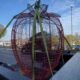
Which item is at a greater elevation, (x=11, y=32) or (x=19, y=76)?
(x=11, y=32)

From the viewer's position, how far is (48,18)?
5.09 meters

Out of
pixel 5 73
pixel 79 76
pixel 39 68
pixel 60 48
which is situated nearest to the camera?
pixel 79 76

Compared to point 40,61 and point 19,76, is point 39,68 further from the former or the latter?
point 19,76

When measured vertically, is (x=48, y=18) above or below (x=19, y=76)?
above

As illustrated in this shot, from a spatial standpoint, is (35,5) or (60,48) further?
(60,48)

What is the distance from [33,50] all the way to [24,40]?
0.72 metres

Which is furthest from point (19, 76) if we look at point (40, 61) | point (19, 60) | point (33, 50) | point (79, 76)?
point (79, 76)

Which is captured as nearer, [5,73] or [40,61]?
[40,61]

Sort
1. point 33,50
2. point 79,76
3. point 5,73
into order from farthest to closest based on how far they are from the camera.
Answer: point 5,73
point 33,50
point 79,76

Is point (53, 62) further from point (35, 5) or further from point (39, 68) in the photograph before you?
point (35, 5)

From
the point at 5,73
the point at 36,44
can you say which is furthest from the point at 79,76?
the point at 5,73

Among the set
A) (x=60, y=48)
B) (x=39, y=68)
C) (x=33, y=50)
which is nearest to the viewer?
(x=33, y=50)

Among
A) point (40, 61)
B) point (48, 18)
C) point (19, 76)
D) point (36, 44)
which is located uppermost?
point (48, 18)

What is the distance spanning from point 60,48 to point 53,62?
389 mm
